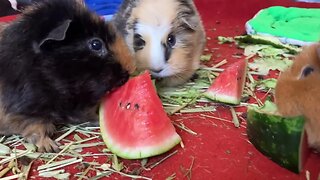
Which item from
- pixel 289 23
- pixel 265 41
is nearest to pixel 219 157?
pixel 265 41

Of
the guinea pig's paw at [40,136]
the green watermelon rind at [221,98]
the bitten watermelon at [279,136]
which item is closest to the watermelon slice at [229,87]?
the green watermelon rind at [221,98]

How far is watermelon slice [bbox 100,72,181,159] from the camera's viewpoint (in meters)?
1.54

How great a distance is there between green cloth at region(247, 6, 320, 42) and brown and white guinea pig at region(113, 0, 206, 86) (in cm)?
69

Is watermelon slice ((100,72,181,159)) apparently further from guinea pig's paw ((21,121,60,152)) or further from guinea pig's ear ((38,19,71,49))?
guinea pig's ear ((38,19,71,49))

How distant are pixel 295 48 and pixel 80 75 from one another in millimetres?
1392

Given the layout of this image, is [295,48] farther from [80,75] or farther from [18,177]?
[18,177]

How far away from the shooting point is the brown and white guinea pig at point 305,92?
4.61 feet

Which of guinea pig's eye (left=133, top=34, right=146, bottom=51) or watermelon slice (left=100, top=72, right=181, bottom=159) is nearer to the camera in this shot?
watermelon slice (left=100, top=72, right=181, bottom=159)

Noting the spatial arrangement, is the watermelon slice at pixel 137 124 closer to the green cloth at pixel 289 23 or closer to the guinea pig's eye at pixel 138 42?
the guinea pig's eye at pixel 138 42

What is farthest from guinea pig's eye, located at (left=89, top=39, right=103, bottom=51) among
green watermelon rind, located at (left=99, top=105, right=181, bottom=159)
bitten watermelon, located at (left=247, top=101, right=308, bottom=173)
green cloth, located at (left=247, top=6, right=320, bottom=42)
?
green cloth, located at (left=247, top=6, right=320, bottom=42)

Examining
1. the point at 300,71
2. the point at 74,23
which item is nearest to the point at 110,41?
the point at 74,23

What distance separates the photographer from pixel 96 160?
1.58m

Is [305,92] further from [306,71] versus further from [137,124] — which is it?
[137,124]

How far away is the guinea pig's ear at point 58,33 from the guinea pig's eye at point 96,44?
0.13 m
